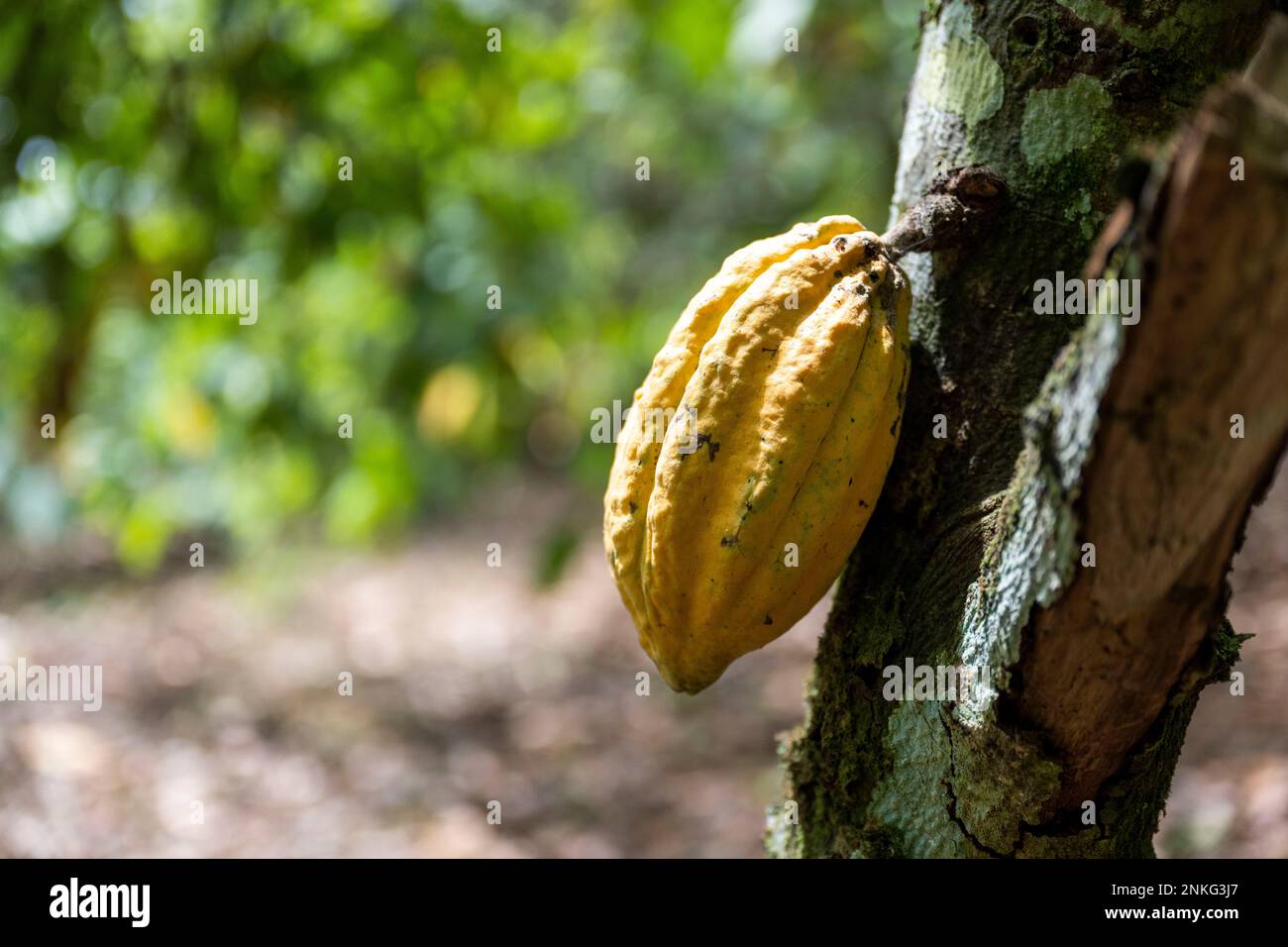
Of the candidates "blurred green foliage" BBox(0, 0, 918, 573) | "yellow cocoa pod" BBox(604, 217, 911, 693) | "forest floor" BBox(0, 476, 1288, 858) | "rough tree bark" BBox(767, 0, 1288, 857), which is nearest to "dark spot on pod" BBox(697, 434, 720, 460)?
"yellow cocoa pod" BBox(604, 217, 911, 693)

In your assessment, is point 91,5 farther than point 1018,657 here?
Yes

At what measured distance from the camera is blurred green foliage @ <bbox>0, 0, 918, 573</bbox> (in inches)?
97.9

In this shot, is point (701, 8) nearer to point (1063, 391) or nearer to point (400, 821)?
point (1063, 391)

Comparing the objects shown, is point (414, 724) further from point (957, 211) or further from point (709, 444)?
point (957, 211)

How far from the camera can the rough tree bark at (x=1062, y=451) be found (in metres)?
0.66

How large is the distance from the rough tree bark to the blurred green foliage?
1117 millimetres

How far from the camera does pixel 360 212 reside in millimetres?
2633

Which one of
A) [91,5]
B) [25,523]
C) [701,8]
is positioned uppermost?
[701,8]

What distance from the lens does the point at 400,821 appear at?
9.91ft

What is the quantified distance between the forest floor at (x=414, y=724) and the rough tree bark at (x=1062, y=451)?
5.48ft

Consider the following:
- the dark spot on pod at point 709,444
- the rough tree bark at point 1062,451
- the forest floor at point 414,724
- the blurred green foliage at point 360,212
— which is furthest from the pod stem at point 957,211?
the forest floor at point 414,724

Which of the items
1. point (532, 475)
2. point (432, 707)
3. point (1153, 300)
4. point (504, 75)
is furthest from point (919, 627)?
point (532, 475)

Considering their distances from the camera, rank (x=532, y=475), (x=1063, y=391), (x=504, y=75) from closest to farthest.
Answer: (x=1063, y=391) → (x=504, y=75) → (x=532, y=475)

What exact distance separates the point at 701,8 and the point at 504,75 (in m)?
0.57
